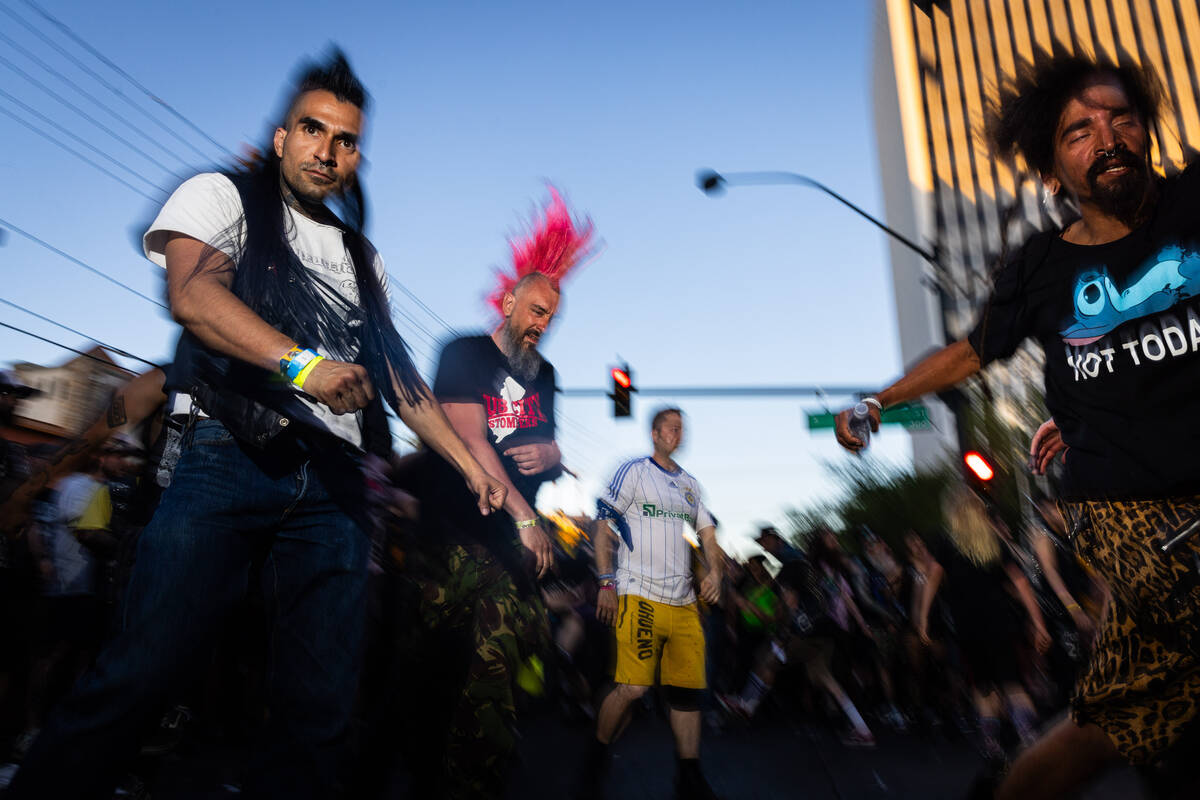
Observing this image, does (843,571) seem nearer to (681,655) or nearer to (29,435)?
(681,655)

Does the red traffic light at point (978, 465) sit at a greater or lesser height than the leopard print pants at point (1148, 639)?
greater

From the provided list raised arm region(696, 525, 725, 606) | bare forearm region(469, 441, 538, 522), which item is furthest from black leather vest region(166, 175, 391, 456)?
raised arm region(696, 525, 725, 606)

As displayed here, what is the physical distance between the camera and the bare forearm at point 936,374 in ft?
7.31

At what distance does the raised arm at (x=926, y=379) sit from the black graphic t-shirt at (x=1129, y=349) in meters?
0.21

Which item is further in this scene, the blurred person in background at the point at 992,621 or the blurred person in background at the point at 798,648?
the blurred person in background at the point at 798,648

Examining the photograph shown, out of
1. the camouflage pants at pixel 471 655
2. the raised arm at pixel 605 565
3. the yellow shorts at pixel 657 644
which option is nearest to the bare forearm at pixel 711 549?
the yellow shorts at pixel 657 644

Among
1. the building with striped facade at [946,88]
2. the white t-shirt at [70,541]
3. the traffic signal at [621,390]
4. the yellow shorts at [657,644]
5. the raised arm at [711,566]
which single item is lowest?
the yellow shorts at [657,644]

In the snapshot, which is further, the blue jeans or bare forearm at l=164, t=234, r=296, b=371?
bare forearm at l=164, t=234, r=296, b=371

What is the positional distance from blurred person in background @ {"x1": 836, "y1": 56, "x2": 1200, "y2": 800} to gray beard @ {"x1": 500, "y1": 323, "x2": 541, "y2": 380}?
1.91 m

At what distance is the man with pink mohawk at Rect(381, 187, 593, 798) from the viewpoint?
287 cm

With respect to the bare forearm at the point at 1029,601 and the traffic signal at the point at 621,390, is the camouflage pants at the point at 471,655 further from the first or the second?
the traffic signal at the point at 621,390

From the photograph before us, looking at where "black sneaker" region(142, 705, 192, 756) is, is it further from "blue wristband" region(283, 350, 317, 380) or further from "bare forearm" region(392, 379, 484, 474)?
"blue wristband" region(283, 350, 317, 380)

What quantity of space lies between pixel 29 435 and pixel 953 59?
53.2m

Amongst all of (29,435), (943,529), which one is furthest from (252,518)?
(29,435)
